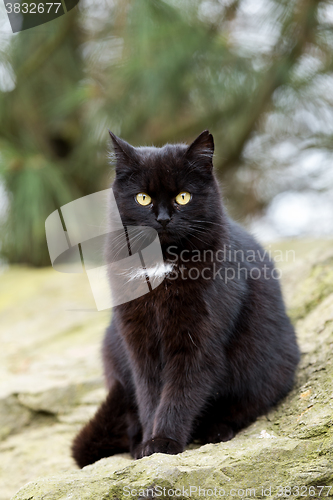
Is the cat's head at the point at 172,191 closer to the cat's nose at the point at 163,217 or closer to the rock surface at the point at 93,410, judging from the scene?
the cat's nose at the point at 163,217

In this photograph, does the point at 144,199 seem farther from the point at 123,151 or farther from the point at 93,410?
the point at 93,410

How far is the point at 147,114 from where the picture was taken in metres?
4.32

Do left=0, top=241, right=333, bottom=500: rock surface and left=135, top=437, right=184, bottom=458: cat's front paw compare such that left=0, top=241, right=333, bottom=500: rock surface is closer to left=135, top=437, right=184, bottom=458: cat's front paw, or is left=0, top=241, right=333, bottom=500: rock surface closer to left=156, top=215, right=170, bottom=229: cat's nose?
left=135, top=437, right=184, bottom=458: cat's front paw

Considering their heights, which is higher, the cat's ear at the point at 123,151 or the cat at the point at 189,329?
the cat's ear at the point at 123,151

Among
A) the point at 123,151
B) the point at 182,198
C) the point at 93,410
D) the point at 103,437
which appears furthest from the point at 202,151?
the point at 93,410

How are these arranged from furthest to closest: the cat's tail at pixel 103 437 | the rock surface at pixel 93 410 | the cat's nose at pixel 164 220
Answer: the cat's tail at pixel 103 437
the cat's nose at pixel 164 220
the rock surface at pixel 93 410

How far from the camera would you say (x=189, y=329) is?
1.77 meters

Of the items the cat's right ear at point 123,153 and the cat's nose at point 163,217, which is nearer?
the cat's nose at point 163,217

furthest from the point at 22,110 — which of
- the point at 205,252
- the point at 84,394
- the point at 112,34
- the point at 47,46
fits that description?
the point at 205,252

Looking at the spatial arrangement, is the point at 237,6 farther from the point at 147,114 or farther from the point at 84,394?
the point at 84,394

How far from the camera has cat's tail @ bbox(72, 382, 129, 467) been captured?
2.05 metres

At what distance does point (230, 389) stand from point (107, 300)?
71 cm

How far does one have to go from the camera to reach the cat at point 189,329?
5.84 ft

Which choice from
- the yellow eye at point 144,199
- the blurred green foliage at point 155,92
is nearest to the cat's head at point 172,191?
the yellow eye at point 144,199
